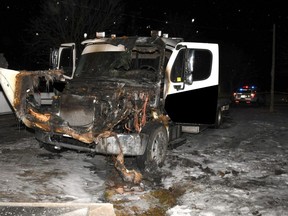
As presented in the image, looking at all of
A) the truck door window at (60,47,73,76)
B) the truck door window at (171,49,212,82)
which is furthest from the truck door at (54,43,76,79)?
the truck door window at (171,49,212,82)

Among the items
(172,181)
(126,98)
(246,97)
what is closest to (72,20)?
(246,97)

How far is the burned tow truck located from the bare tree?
16989 mm

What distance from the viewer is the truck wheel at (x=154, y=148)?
691cm

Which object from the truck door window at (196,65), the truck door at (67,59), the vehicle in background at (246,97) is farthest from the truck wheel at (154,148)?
the vehicle in background at (246,97)

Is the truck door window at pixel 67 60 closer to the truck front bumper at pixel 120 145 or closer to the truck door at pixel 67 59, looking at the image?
the truck door at pixel 67 59

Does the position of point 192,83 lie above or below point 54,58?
below

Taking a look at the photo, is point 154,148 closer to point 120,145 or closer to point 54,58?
point 120,145

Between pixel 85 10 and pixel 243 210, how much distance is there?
71.0 ft

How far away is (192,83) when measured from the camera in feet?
24.7

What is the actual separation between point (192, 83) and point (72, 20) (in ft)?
62.2

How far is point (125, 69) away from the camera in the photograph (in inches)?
308

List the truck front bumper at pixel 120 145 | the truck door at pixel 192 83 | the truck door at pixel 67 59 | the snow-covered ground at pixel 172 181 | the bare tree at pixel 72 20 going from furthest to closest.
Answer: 1. the bare tree at pixel 72 20
2. the truck door at pixel 67 59
3. the truck door at pixel 192 83
4. the truck front bumper at pixel 120 145
5. the snow-covered ground at pixel 172 181

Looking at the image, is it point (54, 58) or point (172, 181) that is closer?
point (172, 181)

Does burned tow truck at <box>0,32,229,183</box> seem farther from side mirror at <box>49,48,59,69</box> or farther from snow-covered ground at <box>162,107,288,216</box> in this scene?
side mirror at <box>49,48,59,69</box>
